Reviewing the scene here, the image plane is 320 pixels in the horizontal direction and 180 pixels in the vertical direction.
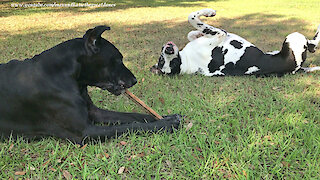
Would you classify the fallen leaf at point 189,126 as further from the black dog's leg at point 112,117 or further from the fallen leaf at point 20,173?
the fallen leaf at point 20,173

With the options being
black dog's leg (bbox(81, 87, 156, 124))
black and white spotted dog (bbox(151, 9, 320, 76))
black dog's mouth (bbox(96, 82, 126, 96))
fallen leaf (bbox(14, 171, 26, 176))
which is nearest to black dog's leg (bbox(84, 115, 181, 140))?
black dog's leg (bbox(81, 87, 156, 124))

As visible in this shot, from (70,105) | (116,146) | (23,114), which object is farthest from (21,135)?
(116,146)

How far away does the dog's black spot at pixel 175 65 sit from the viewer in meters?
4.96

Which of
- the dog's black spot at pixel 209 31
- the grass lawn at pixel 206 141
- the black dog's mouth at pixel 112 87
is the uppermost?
the dog's black spot at pixel 209 31

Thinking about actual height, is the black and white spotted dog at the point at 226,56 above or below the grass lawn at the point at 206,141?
above

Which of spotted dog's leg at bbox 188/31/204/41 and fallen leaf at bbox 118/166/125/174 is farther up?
spotted dog's leg at bbox 188/31/204/41

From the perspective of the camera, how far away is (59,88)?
2.73 meters

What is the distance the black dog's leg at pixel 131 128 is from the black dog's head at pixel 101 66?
44 cm

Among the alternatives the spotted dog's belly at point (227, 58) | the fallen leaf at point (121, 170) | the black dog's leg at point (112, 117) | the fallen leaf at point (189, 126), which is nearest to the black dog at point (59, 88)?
the black dog's leg at point (112, 117)

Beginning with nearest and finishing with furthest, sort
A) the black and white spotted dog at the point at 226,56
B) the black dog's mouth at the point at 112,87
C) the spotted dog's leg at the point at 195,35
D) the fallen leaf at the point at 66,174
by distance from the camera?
1. the fallen leaf at the point at 66,174
2. the black dog's mouth at the point at 112,87
3. the black and white spotted dog at the point at 226,56
4. the spotted dog's leg at the point at 195,35

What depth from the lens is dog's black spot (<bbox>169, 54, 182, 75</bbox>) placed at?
16.3 ft

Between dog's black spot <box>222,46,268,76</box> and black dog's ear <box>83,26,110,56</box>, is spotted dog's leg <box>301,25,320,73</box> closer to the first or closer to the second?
dog's black spot <box>222,46,268,76</box>

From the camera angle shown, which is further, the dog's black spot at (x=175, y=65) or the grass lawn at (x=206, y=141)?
the dog's black spot at (x=175, y=65)

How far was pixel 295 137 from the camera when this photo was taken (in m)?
2.97
